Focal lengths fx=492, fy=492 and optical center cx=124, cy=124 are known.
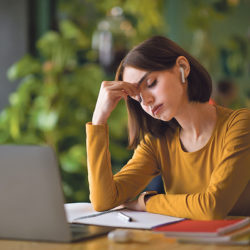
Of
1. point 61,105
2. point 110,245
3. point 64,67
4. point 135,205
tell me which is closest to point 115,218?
point 135,205

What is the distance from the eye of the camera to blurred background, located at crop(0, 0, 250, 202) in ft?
11.1

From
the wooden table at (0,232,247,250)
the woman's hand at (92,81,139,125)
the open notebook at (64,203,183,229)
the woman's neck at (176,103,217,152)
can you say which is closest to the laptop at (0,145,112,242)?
the wooden table at (0,232,247,250)

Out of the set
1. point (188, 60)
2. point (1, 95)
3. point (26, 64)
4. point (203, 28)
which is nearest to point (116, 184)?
point (188, 60)

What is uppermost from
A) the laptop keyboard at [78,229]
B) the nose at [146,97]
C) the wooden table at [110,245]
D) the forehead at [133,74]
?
the forehead at [133,74]

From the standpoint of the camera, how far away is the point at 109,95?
1559 mm

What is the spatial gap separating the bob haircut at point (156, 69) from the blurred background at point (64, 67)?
1.59m

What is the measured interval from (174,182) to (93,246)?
647 millimetres

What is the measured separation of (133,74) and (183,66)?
0.18 m

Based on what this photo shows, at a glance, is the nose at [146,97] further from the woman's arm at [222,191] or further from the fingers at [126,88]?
the woman's arm at [222,191]

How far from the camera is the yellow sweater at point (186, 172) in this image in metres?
1.39

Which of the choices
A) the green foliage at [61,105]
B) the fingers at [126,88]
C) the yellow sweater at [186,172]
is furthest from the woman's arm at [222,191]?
the green foliage at [61,105]

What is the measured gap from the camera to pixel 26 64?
10.9 ft

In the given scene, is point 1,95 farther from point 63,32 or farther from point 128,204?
point 128,204

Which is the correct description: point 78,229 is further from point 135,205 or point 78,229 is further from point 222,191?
point 222,191
